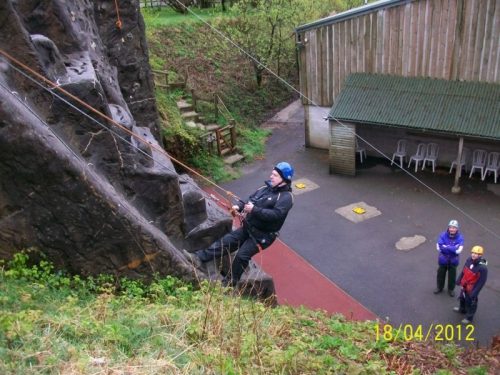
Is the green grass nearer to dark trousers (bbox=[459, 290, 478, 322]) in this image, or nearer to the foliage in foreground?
dark trousers (bbox=[459, 290, 478, 322])

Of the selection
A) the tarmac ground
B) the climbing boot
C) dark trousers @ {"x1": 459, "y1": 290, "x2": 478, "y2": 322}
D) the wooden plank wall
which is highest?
the wooden plank wall

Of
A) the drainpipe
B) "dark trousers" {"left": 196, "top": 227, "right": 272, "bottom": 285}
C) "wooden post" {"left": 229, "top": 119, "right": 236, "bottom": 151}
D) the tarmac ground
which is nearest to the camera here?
"dark trousers" {"left": 196, "top": 227, "right": 272, "bottom": 285}

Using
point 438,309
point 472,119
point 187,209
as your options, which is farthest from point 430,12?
point 187,209

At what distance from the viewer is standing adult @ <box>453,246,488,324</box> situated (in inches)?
390

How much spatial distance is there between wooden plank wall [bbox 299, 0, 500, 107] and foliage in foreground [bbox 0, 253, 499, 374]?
11.0 m

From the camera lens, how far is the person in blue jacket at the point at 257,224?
27.6 feet

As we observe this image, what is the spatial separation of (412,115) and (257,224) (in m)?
9.64

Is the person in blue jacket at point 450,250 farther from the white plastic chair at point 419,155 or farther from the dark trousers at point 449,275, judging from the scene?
the white plastic chair at point 419,155

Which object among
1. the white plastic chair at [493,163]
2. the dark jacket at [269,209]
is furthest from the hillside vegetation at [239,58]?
the dark jacket at [269,209]

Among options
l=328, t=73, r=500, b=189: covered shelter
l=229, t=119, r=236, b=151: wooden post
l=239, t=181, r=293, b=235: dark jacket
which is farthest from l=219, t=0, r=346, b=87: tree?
l=239, t=181, r=293, b=235: dark jacket

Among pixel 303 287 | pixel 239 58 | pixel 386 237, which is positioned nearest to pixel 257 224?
pixel 303 287

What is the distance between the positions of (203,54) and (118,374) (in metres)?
22.7

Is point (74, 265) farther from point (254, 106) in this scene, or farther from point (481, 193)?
point (254, 106)

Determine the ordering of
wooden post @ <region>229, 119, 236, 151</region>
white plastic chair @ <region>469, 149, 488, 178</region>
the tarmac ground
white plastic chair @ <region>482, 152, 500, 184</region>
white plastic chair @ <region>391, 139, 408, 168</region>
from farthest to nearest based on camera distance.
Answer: wooden post @ <region>229, 119, 236, 151</region>, white plastic chair @ <region>391, 139, 408, 168</region>, white plastic chair @ <region>469, 149, 488, 178</region>, white plastic chair @ <region>482, 152, 500, 184</region>, the tarmac ground
